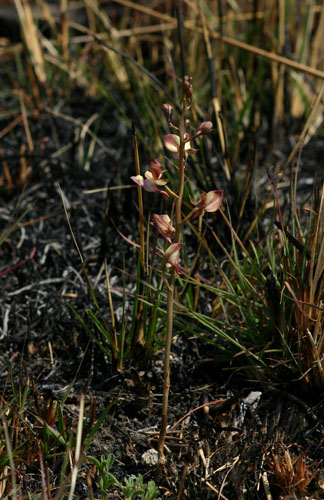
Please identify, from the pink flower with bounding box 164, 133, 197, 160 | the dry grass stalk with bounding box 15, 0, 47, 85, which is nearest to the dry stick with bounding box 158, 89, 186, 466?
the pink flower with bounding box 164, 133, 197, 160

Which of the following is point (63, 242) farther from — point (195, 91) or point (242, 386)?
point (195, 91)

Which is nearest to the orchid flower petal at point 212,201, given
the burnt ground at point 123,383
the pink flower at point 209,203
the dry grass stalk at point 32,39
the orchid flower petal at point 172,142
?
the pink flower at point 209,203

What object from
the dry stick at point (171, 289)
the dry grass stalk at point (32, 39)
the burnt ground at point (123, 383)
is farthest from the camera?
the dry grass stalk at point (32, 39)

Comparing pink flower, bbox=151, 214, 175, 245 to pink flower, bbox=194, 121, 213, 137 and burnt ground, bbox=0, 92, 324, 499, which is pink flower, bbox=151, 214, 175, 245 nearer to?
pink flower, bbox=194, 121, 213, 137

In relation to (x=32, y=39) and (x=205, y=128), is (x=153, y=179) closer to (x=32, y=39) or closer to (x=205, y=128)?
(x=205, y=128)

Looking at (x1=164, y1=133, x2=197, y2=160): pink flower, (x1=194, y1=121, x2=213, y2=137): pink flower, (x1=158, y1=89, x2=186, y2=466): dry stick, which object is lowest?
(x1=158, y1=89, x2=186, y2=466): dry stick

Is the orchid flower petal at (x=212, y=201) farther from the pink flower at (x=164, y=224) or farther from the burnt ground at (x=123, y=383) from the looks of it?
the burnt ground at (x=123, y=383)

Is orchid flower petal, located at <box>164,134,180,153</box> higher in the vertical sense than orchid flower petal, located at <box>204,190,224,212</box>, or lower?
higher

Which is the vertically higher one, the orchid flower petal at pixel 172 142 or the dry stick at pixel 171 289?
the orchid flower petal at pixel 172 142

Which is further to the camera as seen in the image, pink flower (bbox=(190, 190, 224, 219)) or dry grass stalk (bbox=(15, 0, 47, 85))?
dry grass stalk (bbox=(15, 0, 47, 85))
